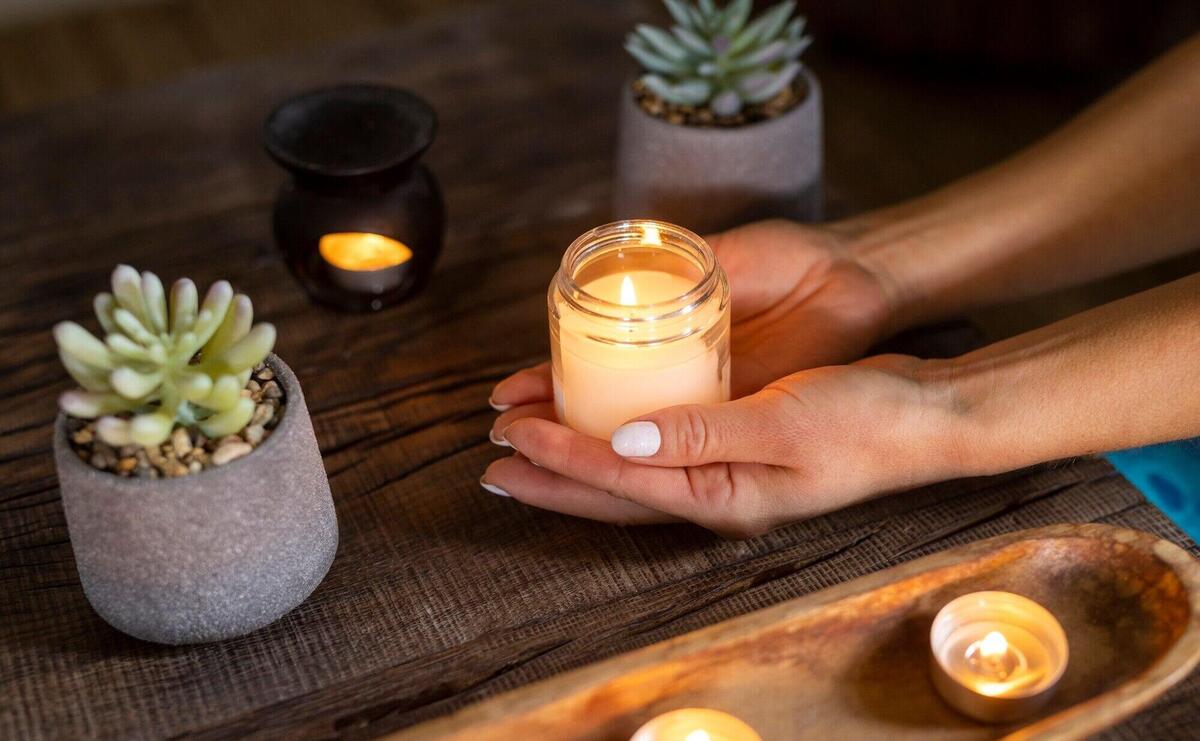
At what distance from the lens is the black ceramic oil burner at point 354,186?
92 centimetres

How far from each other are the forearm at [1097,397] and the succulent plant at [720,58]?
33 centimetres

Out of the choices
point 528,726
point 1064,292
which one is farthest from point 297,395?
point 1064,292

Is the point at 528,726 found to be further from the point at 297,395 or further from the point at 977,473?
the point at 977,473

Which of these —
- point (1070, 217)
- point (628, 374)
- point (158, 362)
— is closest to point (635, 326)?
point (628, 374)

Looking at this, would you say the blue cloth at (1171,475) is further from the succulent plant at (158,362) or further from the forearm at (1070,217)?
the succulent plant at (158,362)

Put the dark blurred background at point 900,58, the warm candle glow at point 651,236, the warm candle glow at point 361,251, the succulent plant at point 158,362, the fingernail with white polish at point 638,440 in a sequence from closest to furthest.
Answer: the succulent plant at point 158,362 < the fingernail with white polish at point 638,440 < the warm candle glow at point 651,236 < the warm candle glow at point 361,251 < the dark blurred background at point 900,58

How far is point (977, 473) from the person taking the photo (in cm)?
81

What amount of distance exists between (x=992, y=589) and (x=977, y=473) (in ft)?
0.34

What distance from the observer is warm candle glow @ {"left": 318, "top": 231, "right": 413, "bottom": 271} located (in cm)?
96

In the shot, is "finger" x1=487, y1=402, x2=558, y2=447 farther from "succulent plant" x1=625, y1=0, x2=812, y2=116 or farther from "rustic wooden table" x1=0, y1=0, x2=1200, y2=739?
"succulent plant" x1=625, y1=0, x2=812, y2=116

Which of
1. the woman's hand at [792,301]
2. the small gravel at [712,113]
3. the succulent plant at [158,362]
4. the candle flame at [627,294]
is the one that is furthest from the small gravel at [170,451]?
the small gravel at [712,113]

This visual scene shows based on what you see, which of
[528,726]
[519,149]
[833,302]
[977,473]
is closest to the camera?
[528,726]

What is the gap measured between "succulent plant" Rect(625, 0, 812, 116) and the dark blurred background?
0.78 metres

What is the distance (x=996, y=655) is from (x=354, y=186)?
571 mm
